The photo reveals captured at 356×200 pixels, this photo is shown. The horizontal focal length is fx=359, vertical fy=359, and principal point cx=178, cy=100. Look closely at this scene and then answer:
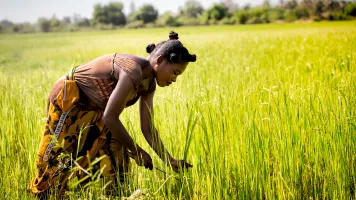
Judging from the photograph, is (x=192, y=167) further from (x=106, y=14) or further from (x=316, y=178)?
(x=106, y=14)

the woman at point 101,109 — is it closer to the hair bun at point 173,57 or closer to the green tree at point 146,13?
the hair bun at point 173,57

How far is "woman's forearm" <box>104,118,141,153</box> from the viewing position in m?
1.79

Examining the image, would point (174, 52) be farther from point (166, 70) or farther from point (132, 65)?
point (132, 65)

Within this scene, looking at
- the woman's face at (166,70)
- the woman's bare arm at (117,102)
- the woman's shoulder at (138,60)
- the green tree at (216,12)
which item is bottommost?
the woman's bare arm at (117,102)

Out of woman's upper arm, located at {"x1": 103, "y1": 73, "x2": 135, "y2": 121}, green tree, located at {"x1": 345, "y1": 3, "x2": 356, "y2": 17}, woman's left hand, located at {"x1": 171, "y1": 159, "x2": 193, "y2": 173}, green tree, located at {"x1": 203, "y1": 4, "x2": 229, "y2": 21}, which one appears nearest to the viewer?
woman's upper arm, located at {"x1": 103, "y1": 73, "x2": 135, "y2": 121}

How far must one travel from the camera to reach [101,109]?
210 cm

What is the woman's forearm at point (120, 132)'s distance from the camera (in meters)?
1.79

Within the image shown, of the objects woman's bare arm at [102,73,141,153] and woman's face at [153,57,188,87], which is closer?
woman's bare arm at [102,73,141,153]

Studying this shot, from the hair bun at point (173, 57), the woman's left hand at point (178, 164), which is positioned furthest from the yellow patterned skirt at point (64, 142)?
the hair bun at point (173, 57)

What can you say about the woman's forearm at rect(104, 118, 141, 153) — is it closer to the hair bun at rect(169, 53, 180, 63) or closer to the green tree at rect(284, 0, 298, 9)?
the hair bun at rect(169, 53, 180, 63)

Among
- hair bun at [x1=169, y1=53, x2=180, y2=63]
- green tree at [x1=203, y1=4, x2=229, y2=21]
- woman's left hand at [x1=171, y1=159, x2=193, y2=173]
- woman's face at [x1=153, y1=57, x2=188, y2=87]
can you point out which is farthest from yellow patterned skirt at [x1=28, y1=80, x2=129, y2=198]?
green tree at [x1=203, y1=4, x2=229, y2=21]

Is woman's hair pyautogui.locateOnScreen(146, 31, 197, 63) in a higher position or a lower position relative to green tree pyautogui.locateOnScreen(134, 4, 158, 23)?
lower

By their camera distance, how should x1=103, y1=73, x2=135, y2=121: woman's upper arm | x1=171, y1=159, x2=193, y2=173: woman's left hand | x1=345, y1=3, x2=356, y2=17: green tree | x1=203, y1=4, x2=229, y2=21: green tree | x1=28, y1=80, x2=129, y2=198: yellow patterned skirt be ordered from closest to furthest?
x1=103, y1=73, x2=135, y2=121: woman's upper arm → x1=171, y1=159, x2=193, y2=173: woman's left hand → x1=28, y1=80, x2=129, y2=198: yellow patterned skirt → x1=345, y1=3, x2=356, y2=17: green tree → x1=203, y1=4, x2=229, y2=21: green tree

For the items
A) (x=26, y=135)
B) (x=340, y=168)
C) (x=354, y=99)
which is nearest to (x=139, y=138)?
(x=26, y=135)
